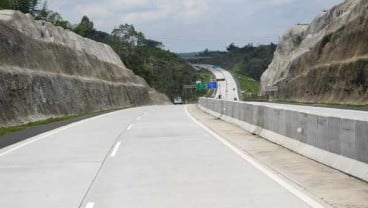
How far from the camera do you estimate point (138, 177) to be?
11.8 metres

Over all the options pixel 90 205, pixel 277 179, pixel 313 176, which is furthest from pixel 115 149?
pixel 90 205

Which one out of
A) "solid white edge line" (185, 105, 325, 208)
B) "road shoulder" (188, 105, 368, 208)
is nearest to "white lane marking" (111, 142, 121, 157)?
"solid white edge line" (185, 105, 325, 208)

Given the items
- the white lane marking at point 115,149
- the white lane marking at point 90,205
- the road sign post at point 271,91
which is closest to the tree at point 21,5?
the road sign post at point 271,91

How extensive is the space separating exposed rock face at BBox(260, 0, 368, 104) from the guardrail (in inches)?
1618

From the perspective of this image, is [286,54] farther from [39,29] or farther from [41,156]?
[41,156]

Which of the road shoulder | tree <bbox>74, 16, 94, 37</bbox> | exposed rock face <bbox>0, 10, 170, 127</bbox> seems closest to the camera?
the road shoulder

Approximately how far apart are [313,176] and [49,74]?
150 feet

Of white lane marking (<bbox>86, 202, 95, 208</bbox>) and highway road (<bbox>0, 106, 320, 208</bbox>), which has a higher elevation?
white lane marking (<bbox>86, 202, 95, 208</bbox>)

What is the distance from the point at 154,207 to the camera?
872 centimetres

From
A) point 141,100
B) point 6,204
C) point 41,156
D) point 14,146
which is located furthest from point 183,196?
point 141,100

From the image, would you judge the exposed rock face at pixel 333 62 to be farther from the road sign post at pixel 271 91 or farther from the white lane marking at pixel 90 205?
the white lane marking at pixel 90 205

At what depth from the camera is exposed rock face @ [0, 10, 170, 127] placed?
41000 mm

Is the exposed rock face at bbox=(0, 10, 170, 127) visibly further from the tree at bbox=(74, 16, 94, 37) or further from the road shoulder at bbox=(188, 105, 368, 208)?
the tree at bbox=(74, 16, 94, 37)

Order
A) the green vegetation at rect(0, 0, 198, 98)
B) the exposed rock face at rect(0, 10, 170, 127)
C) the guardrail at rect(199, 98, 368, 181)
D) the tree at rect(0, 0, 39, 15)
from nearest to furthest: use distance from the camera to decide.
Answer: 1. the guardrail at rect(199, 98, 368, 181)
2. the exposed rock face at rect(0, 10, 170, 127)
3. the tree at rect(0, 0, 39, 15)
4. the green vegetation at rect(0, 0, 198, 98)
